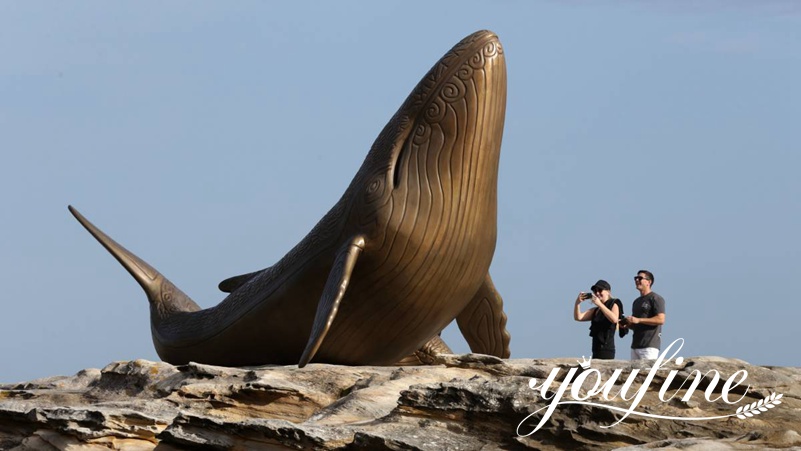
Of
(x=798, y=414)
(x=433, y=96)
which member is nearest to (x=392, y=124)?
(x=433, y=96)

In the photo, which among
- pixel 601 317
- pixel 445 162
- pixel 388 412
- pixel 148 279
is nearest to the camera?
pixel 388 412

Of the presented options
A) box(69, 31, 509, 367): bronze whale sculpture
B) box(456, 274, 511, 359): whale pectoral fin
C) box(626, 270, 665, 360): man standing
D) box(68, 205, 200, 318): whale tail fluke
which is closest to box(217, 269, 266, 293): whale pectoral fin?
box(68, 205, 200, 318): whale tail fluke

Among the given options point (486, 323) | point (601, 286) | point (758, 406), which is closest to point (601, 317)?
point (601, 286)

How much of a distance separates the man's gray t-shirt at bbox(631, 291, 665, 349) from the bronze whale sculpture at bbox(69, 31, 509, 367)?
180cm

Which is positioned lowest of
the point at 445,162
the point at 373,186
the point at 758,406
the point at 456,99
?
the point at 758,406

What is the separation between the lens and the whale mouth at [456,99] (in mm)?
9727

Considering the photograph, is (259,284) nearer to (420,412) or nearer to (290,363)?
(290,363)

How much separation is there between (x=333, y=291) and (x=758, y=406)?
3644 millimetres

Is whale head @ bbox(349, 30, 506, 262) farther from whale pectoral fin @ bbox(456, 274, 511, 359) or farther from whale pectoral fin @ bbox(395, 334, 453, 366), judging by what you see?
whale pectoral fin @ bbox(395, 334, 453, 366)

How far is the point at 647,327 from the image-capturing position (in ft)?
35.8

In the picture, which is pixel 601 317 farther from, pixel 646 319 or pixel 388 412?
pixel 388 412

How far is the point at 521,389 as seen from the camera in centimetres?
693

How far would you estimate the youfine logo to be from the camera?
673 centimetres

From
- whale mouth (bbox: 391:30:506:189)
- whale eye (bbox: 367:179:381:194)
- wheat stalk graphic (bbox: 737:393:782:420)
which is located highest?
whale mouth (bbox: 391:30:506:189)
